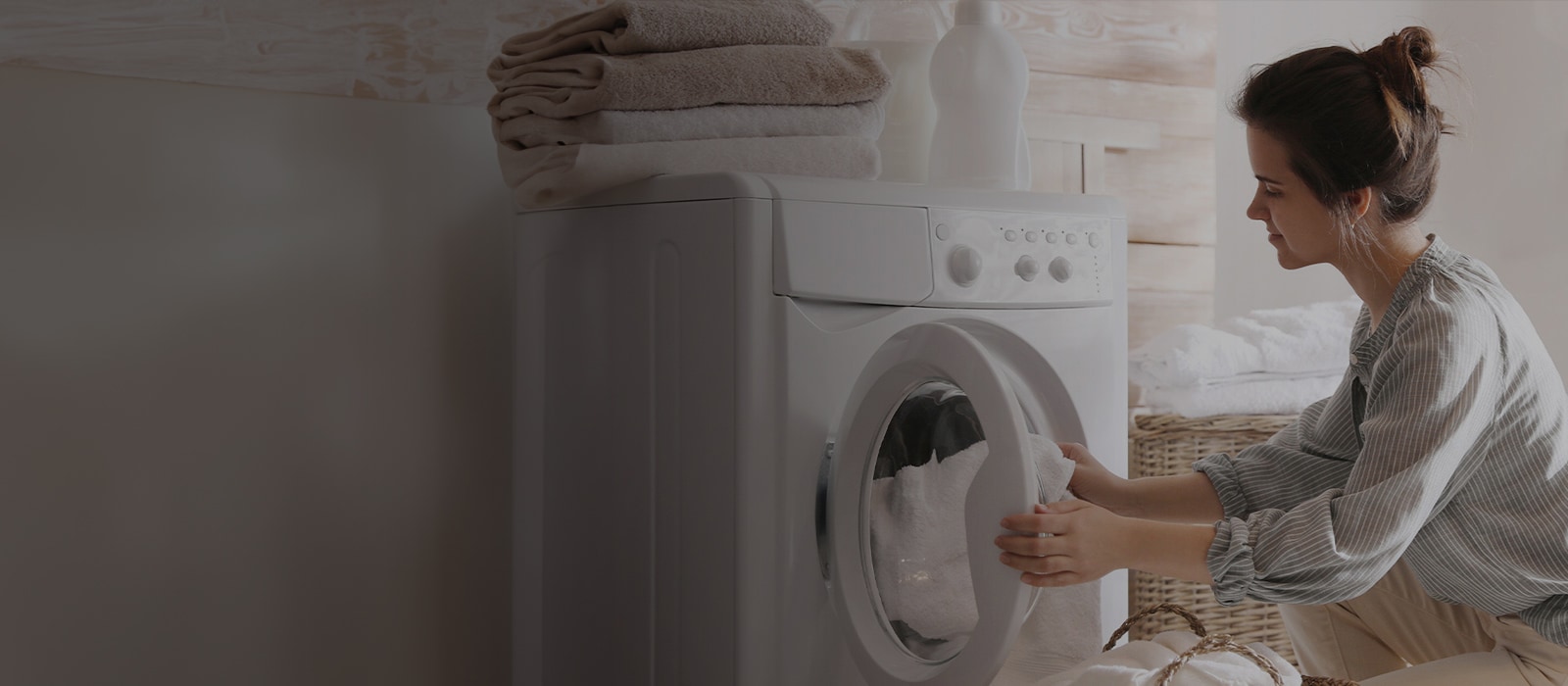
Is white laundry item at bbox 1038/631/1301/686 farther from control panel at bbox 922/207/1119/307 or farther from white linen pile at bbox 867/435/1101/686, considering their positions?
control panel at bbox 922/207/1119/307

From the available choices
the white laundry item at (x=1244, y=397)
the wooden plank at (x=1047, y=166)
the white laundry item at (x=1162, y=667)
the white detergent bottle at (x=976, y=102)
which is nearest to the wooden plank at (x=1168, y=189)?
the wooden plank at (x=1047, y=166)

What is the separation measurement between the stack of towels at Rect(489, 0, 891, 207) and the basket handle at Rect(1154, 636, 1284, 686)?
623mm

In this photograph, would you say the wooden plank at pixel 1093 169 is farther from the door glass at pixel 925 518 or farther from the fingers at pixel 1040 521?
the fingers at pixel 1040 521

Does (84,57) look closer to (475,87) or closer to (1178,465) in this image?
(475,87)

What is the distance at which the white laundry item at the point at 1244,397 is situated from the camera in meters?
1.80

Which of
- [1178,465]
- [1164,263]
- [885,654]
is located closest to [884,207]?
[885,654]

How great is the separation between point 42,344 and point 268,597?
393mm

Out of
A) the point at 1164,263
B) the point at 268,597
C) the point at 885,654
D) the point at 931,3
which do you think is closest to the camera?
the point at 885,654

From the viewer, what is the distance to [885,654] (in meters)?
1.13

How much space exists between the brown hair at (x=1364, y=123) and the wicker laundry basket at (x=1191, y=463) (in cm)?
72

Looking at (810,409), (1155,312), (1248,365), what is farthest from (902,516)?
(1155,312)

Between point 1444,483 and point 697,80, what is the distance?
798 millimetres

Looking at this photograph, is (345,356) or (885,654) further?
(345,356)

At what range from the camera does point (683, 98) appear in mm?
1216
